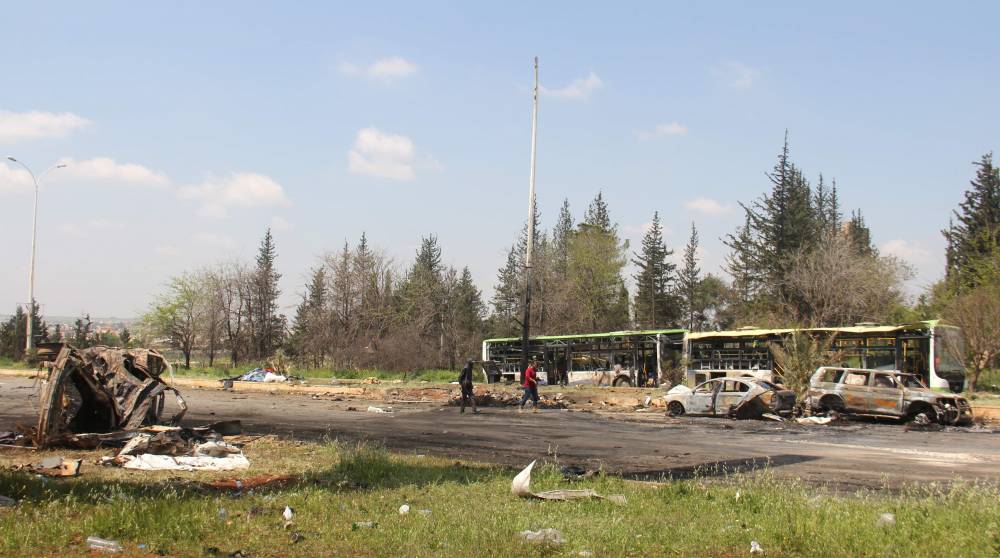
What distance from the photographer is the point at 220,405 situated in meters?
29.7

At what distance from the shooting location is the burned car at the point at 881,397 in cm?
2222

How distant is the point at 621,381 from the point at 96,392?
25569 mm

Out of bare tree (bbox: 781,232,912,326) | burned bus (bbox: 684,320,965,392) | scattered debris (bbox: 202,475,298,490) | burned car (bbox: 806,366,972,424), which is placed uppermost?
bare tree (bbox: 781,232,912,326)

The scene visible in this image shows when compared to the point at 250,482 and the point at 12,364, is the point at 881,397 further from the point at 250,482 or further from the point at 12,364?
the point at 12,364

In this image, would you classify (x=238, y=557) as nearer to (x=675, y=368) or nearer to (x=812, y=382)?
(x=812, y=382)

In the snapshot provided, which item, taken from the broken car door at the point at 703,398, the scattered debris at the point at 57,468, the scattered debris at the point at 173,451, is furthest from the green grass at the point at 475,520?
the broken car door at the point at 703,398

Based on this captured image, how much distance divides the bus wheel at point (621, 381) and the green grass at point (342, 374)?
1014 centimetres

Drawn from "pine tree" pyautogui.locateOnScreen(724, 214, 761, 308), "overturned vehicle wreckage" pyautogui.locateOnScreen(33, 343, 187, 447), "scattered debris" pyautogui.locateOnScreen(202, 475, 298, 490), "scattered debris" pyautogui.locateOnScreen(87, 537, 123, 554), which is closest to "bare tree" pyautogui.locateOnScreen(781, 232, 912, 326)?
"pine tree" pyautogui.locateOnScreen(724, 214, 761, 308)

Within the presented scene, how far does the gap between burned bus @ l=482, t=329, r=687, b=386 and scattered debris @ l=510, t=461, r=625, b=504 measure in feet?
87.8

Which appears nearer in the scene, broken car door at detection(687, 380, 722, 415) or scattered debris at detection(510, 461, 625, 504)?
scattered debris at detection(510, 461, 625, 504)

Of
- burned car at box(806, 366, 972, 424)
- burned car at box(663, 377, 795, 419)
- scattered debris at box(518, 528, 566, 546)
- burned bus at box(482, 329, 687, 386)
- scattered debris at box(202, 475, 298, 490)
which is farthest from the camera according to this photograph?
burned bus at box(482, 329, 687, 386)

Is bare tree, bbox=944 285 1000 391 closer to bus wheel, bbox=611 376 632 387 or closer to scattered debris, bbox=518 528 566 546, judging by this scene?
bus wheel, bbox=611 376 632 387

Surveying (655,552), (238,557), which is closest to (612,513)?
(655,552)

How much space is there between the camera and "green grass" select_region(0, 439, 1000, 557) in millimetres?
7000
